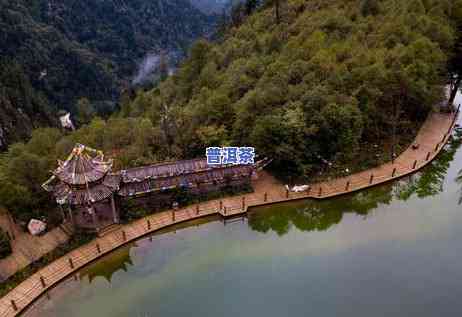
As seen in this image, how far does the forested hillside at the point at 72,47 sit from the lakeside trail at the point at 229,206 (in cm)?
6734

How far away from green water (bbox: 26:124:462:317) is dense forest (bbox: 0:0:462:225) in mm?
5237

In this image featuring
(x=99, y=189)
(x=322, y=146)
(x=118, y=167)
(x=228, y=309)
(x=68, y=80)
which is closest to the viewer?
(x=228, y=309)

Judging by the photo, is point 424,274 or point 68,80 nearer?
point 424,274

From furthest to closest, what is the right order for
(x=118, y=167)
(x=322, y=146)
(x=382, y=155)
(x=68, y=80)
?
(x=68, y=80) < (x=382, y=155) < (x=322, y=146) < (x=118, y=167)

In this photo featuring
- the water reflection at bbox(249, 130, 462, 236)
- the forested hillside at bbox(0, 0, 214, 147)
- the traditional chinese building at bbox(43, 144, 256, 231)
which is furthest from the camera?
the forested hillside at bbox(0, 0, 214, 147)

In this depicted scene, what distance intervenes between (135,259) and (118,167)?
25.8 ft

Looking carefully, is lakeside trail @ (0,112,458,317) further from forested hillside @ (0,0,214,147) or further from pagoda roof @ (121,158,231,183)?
forested hillside @ (0,0,214,147)

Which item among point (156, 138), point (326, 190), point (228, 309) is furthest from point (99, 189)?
point (326, 190)

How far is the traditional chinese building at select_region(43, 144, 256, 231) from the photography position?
1047 inches

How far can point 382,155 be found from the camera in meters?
37.2

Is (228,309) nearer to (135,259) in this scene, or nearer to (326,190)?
(135,259)

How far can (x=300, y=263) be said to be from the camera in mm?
28547

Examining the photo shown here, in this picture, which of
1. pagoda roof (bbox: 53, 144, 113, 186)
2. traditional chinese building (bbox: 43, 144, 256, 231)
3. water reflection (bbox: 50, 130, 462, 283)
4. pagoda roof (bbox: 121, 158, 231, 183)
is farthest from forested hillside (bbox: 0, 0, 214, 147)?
water reflection (bbox: 50, 130, 462, 283)

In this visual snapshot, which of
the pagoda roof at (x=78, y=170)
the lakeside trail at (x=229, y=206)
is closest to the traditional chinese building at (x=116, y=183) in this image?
the pagoda roof at (x=78, y=170)
